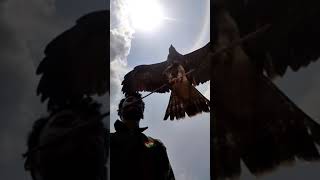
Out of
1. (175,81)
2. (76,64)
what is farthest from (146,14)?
(76,64)

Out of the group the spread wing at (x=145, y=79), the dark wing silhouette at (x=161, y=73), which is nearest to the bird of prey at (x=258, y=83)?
the dark wing silhouette at (x=161, y=73)

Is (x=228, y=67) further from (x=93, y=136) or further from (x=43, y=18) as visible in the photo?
(x=43, y=18)

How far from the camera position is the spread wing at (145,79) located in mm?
5352

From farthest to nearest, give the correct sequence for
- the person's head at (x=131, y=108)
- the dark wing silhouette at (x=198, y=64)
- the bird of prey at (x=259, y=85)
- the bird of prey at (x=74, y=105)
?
the person's head at (x=131, y=108) < the dark wing silhouette at (x=198, y=64) < the bird of prey at (x=74, y=105) < the bird of prey at (x=259, y=85)

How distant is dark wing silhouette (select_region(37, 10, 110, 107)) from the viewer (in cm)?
506

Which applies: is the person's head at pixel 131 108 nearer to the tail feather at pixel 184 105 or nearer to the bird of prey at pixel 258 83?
the tail feather at pixel 184 105

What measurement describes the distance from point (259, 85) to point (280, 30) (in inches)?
18.1

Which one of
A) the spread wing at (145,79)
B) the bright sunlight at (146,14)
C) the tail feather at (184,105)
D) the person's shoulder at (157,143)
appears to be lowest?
the person's shoulder at (157,143)

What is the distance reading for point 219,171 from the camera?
488 centimetres

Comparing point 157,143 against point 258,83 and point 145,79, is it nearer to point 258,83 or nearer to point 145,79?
point 145,79

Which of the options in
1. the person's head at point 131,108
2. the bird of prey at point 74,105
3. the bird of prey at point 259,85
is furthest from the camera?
the person's head at point 131,108

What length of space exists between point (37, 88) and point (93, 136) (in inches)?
24.0

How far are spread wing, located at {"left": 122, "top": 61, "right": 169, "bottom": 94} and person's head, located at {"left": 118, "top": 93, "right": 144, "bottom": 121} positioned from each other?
0.20ft

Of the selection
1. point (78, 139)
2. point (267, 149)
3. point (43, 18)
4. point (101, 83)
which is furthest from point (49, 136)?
point (267, 149)
